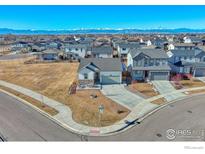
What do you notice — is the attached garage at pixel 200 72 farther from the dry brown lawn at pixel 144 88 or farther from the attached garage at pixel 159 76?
the dry brown lawn at pixel 144 88

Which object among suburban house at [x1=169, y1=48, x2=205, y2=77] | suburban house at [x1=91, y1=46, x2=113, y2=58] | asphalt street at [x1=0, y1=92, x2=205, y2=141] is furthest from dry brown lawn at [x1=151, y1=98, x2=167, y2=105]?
suburban house at [x1=91, y1=46, x2=113, y2=58]

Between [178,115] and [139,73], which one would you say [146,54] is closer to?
[139,73]

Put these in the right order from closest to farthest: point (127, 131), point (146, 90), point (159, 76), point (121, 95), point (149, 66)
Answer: point (127, 131), point (121, 95), point (146, 90), point (159, 76), point (149, 66)

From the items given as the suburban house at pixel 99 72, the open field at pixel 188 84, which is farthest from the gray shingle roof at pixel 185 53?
the suburban house at pixel 99 72

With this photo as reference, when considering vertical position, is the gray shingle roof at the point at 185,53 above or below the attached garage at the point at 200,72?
above

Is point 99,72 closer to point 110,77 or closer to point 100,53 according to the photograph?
point 110,77

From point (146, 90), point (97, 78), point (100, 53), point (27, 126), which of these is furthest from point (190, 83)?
point (100, 53)

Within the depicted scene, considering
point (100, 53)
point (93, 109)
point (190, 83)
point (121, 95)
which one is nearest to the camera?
point (93, 109)

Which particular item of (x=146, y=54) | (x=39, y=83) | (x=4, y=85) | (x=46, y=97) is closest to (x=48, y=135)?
(x=46, y=97)
